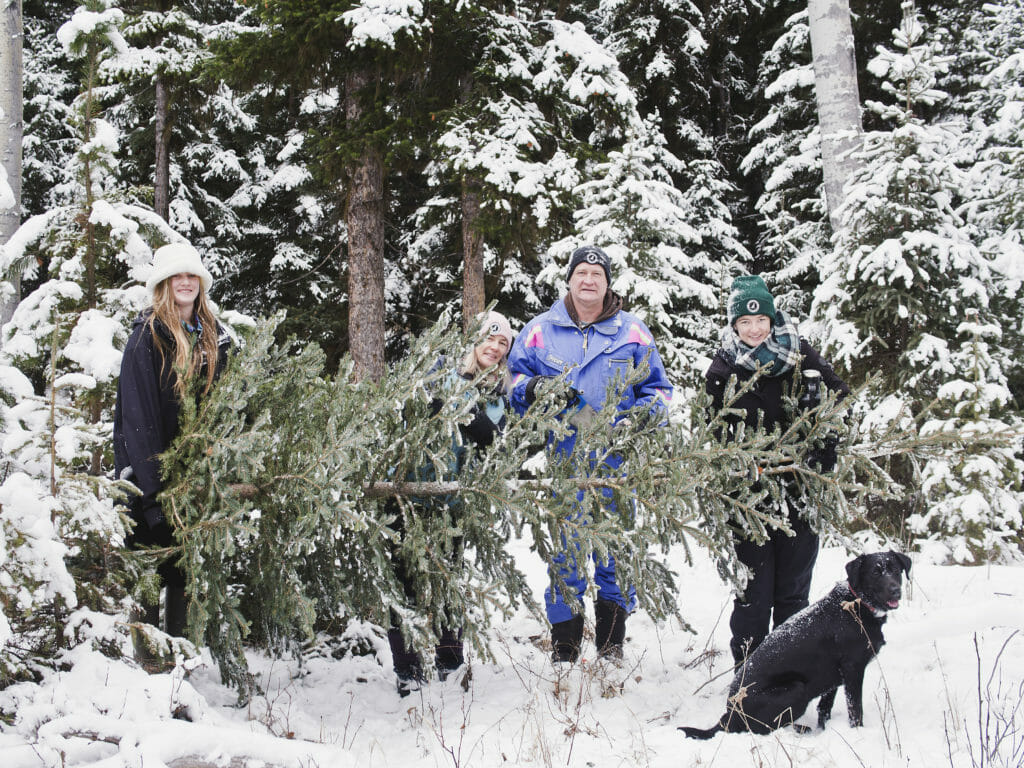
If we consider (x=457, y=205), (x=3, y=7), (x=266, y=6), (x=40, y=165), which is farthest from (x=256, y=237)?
(x=3, y=7)

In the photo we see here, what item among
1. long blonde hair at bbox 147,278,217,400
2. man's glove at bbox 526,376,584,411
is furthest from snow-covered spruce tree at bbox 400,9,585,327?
long blonde hair at bbox 147,278,217,400

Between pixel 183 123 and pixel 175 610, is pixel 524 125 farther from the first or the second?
pixel 183 123

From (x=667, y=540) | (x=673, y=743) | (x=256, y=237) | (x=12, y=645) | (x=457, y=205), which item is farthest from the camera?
(x=256, y=237)

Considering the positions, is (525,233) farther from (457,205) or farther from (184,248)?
(184,248)

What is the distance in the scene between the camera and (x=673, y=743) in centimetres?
310

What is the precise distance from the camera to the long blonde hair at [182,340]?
10.8 ft

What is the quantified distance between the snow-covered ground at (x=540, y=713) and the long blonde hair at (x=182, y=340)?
1.26 m

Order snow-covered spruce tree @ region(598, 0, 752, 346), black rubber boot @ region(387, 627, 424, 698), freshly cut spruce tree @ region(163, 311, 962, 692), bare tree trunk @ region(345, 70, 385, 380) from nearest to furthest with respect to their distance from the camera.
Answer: freshly cut spruce tree @ region(163, 311, 962, 692), black rubber boot @ region(387, 627, 424, 698), bare tree trunk @ region(345, 70, 385, 380), snow-covered spruce tree @ region(598, 0, 752, 346)

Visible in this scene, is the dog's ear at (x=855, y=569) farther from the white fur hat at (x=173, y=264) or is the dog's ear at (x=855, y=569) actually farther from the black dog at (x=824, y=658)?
the white fur hat at (x=173, y=264)

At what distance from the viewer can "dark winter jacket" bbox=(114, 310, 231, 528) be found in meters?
3.16

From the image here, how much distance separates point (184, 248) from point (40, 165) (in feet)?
53.4

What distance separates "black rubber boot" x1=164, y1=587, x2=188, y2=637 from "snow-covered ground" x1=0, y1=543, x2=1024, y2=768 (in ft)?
0.95

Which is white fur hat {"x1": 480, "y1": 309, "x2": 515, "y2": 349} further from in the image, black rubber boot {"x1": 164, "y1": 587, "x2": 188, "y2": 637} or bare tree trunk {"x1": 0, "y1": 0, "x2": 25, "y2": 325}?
bare tree trunk {"x1": 0, "y1": 0, "x2": 25, "y2": 325}

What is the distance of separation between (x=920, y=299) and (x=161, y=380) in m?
6.98
